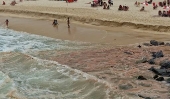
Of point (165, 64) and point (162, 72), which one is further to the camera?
point (165, 64)

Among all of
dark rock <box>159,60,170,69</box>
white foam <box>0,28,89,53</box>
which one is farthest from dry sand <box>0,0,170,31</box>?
dark rock <box>159,60,170,69</box>

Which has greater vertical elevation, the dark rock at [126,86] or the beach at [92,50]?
the beach at [92,50]

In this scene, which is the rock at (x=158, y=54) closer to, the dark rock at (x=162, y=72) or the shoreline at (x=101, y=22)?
the dark rock at (x=162, y=72)

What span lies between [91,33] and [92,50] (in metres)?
6.22

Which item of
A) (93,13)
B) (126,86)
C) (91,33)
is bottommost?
(126,86)

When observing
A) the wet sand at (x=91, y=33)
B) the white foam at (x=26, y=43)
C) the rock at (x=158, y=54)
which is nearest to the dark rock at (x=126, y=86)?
the rock at (x=158, y=54)

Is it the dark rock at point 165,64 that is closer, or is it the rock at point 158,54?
the dark rock at point 165,64

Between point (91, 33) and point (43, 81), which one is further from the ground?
point (91, 33)

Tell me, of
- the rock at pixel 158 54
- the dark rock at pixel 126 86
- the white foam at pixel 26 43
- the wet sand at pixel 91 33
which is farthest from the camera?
the wet sand at pixel 91 33

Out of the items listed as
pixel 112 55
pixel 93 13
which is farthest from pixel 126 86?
pixel 93 13

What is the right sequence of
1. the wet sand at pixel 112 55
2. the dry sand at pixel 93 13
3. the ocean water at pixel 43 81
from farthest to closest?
the dry sand at pixel 93 13 < the wet sand at pixel 112 55 < the ocean water at pixel 43 81

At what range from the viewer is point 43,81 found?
1441 cm

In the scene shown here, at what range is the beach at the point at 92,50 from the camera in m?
13.0

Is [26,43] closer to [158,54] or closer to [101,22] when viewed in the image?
[101,22]
